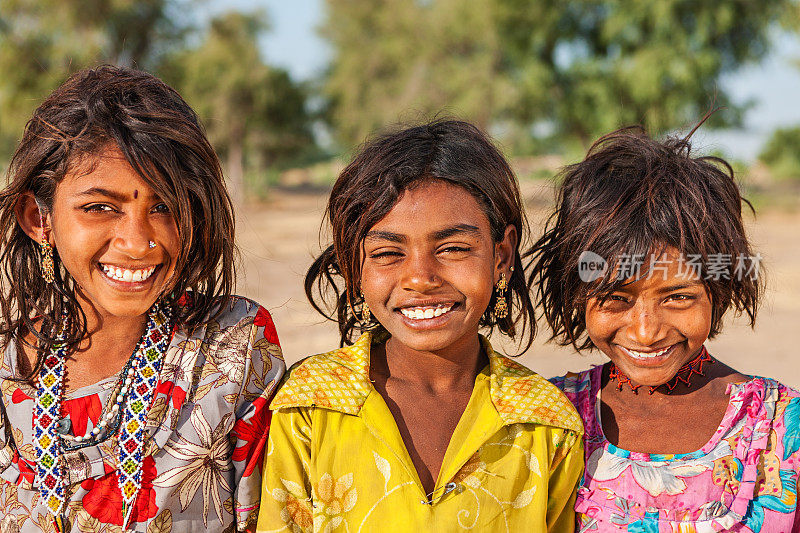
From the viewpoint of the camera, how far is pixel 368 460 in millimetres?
1724

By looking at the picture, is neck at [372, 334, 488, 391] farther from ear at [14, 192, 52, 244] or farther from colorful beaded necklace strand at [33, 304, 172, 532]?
ear at [14, 192, 52, 244]

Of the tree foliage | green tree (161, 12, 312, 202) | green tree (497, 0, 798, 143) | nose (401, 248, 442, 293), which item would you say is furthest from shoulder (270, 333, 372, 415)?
green tree (161, 12, 312, 202)

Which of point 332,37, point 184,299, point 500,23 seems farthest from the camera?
point 332,37

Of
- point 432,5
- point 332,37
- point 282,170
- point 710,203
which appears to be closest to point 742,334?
point 710,203

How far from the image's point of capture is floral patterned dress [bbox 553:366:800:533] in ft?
5.78

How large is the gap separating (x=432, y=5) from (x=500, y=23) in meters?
5.89

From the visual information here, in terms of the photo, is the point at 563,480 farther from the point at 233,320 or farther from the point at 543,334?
the point at 543,334

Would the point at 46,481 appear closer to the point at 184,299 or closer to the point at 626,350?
the point at 184,299

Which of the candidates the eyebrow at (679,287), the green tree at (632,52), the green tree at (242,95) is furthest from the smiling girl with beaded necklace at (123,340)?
the green tree at (242,95)

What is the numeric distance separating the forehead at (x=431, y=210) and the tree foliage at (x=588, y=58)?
1325cm

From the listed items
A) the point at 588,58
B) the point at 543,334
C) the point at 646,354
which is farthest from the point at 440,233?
the point at 588,58

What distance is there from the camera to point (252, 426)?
1.88 m

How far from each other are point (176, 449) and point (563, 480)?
3.11 ft

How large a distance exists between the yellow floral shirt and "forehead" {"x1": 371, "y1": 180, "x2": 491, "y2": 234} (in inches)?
15.4
